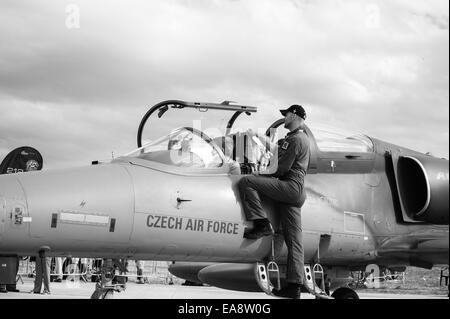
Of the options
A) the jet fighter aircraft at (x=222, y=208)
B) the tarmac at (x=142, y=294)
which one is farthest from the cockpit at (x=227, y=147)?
the tarmac at (x=142, y=294)

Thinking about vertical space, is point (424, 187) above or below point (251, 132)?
below

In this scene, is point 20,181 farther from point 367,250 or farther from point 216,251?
point 367,250

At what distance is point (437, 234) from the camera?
736cm

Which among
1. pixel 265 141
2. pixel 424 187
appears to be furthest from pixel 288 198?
pixel 424 187

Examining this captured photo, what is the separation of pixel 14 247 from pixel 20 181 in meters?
0.62

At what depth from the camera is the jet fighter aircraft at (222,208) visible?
561 centimetres

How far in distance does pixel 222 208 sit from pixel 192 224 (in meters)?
0.41

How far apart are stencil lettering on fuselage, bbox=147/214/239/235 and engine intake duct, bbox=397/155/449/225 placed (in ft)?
8.31

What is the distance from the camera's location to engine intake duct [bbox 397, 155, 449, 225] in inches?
293

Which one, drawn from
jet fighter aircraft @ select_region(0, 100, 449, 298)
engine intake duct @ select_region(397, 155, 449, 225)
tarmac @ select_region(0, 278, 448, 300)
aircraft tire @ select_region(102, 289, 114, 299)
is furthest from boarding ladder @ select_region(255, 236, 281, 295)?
tarmac @ select_region(0, 278, 448, 300)

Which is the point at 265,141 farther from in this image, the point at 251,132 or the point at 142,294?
the point at 142,294

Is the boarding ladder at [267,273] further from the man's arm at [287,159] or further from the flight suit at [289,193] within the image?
the man's arm at [287,159]

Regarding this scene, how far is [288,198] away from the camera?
6.71m
